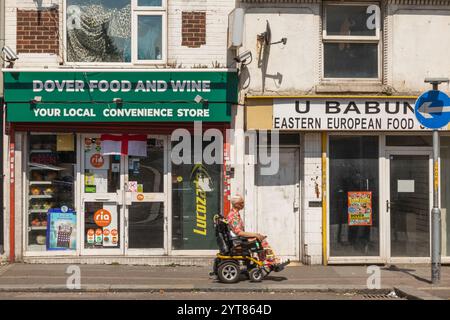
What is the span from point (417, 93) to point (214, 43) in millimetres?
4028

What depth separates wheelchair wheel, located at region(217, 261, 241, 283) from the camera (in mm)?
11219

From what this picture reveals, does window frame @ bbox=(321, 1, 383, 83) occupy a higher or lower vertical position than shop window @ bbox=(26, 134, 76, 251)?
higher

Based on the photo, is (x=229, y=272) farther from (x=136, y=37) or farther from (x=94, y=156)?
(x=136, y=37)

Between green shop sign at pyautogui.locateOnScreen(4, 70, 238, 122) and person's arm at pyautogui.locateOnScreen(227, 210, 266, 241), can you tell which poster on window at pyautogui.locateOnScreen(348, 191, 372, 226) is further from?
green shop sign at pyautogui.locateOnScreen(4, 70, 238, 122)

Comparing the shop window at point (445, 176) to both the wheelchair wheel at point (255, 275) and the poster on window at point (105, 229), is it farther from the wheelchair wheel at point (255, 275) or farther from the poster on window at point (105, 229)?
the poster on window at point (105, 229)

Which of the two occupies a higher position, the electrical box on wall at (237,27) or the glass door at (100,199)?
the electrical box on wall at (237,27)

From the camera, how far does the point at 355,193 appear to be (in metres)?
13.3

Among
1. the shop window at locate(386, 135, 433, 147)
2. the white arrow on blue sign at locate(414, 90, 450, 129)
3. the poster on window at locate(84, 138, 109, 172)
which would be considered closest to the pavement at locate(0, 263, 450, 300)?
the poster on window at locate(84, 138, 109, 172)

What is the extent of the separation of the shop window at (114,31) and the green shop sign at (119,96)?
0.61 meters

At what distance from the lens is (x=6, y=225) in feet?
42.4

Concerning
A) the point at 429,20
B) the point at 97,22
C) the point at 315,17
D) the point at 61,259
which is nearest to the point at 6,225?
the point at 61,259

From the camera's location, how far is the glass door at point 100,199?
13.2 m

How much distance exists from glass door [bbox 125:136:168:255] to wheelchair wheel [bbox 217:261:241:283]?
89.1 inches

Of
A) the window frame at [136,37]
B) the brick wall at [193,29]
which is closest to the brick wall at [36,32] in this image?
the window frame at [136,37]
